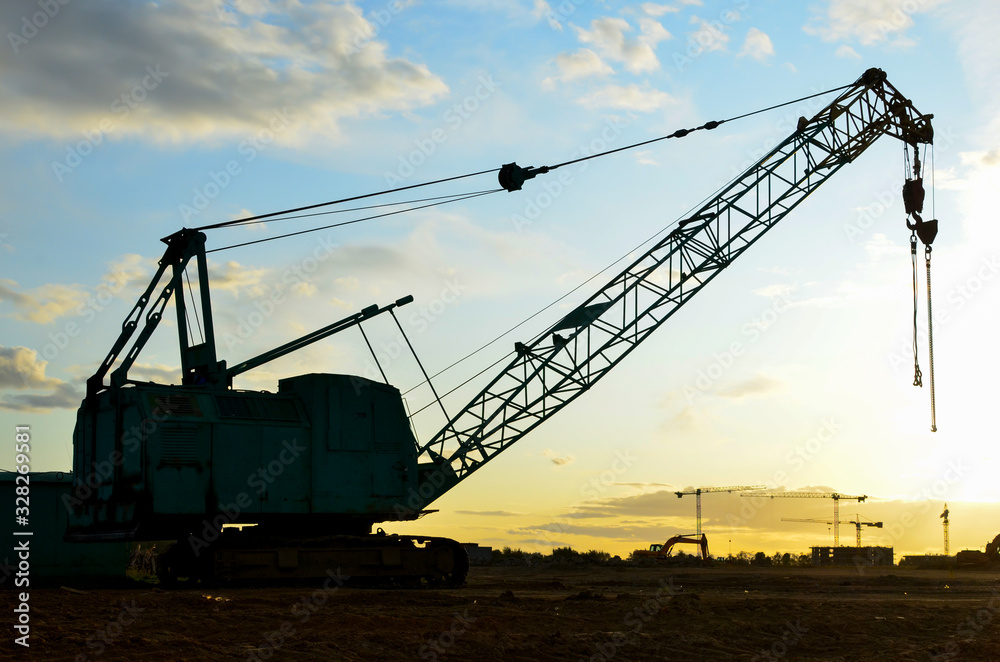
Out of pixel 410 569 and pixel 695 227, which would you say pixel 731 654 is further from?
pixel 695 227

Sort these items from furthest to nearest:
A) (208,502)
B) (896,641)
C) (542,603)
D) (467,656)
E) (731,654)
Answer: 1. (208,502)
2. (542,603)
3. (896,641)
4. (731,654)
5. (467,656)

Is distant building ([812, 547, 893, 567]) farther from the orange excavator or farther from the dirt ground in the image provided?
the dirt ground

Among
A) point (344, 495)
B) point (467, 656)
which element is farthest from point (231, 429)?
point (467, 656)

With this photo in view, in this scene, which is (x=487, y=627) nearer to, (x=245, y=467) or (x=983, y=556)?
(x=245, y=467)

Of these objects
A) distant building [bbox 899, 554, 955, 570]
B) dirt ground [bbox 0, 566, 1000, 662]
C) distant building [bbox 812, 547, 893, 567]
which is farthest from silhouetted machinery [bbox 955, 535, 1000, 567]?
dirt ground [bbox 0, 566, 1000, 662]

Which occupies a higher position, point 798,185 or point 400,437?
point 798,185

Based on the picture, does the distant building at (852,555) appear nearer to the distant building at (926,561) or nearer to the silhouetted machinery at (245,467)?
the distant building at (926,561)

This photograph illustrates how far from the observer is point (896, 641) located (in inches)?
580

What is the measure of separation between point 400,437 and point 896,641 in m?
13.4

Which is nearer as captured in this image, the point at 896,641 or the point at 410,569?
the point at 896,641

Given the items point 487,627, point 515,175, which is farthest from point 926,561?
point 487,627

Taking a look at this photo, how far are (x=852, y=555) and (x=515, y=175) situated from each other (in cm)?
4973

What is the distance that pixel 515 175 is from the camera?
27094mm

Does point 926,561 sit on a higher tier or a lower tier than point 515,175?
lower
